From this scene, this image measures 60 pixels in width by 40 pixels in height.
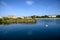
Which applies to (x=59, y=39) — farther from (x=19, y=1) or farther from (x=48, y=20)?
(x=19, y=1)

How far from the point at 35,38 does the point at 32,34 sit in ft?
0.56

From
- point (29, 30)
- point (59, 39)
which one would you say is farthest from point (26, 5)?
point (59, 39)

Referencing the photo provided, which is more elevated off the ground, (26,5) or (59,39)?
(26,5)

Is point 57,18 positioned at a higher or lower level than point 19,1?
lower

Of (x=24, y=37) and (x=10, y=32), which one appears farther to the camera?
(x=10, y=32)

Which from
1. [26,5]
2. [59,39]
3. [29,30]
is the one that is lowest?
[59,39]

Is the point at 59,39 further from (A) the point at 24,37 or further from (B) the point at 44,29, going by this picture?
(A) the point at 24,37

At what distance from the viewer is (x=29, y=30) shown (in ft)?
8.68

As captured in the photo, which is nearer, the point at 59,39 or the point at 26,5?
the point at 59,39

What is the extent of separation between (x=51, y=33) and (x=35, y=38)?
50 cm

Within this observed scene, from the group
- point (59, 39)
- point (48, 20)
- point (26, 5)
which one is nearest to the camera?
point (59, 39)

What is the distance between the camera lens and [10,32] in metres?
2.57

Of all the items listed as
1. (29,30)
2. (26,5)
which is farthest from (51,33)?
(26,5)

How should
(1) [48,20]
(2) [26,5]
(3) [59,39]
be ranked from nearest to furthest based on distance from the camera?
(3) [59,39], (2) [26,5], (1) [48,20]
